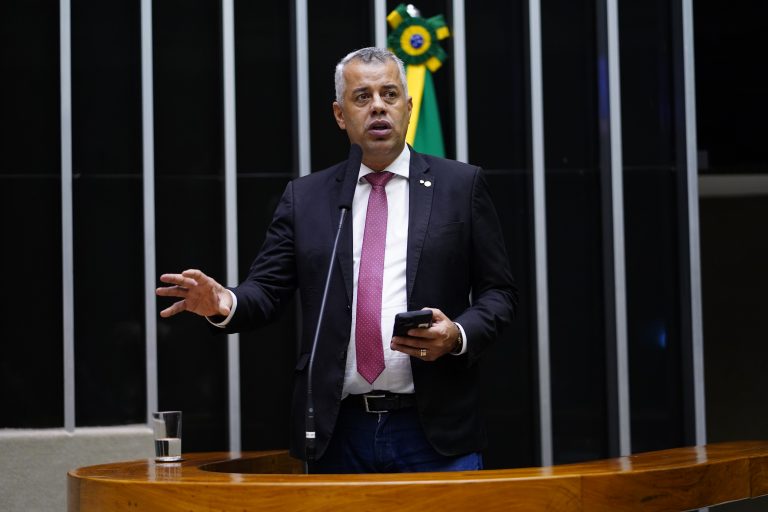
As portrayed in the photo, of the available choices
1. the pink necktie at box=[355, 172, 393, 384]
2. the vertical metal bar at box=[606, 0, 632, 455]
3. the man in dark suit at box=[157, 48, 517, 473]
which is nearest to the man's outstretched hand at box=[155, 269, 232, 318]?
the man in dark suit at box=[157, 48, 517, 473]

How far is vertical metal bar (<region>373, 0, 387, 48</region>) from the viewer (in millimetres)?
4133

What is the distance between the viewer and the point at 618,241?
4.25 meters

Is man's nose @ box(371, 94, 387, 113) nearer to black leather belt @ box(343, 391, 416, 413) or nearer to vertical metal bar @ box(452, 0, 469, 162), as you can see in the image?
black leather belt @ box(343, 391, 416, 413)

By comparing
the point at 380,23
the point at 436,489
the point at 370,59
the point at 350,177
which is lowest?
the point at 436,489

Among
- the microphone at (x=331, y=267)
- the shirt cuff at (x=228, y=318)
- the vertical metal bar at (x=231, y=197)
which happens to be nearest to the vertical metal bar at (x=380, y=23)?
the vertical metal bar at (x=231, y=197)

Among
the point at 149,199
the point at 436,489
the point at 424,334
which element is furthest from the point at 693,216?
the point at 436,489

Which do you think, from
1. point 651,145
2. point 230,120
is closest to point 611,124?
point 651,145

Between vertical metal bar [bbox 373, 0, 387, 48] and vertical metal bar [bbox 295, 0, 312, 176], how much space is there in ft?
0.91

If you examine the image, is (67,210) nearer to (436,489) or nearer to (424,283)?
(424,283)

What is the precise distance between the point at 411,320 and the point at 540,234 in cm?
229

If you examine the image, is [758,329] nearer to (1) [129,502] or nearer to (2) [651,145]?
(2) [651,145]

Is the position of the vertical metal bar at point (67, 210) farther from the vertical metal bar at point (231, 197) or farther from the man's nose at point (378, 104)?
the man's nose at point (378, 104)

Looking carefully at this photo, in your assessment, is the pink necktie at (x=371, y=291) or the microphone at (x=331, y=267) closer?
the microphone at (x=331, y=267)

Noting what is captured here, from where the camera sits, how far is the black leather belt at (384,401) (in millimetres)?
2225
